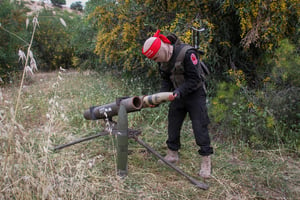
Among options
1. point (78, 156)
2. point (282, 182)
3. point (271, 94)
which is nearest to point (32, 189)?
point (78, 156)

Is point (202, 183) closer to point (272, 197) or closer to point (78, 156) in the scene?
point (272, 197)

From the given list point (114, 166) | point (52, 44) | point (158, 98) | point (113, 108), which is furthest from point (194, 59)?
point (52, 44)

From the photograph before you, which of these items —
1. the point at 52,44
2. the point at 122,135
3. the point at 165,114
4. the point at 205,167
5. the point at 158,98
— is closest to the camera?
the point at 158,98

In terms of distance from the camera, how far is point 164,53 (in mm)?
2850

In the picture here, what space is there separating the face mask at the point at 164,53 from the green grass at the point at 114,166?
0.95 meters

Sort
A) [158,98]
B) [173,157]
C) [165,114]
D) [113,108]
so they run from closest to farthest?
[158,98], [113,108], [173,157], [165,114]

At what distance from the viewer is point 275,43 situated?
466 centimetres

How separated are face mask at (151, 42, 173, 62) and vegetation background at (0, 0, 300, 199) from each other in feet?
3.03

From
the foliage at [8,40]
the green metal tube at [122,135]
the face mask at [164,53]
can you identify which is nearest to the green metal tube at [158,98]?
the green metal tube at [122,135]

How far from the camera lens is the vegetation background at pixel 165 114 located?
2289 mm

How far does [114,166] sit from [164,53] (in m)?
1.40

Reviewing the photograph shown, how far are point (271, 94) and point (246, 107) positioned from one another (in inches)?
16.1

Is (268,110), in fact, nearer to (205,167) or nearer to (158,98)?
(205,167)

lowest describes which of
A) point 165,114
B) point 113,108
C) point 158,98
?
point 165,114
